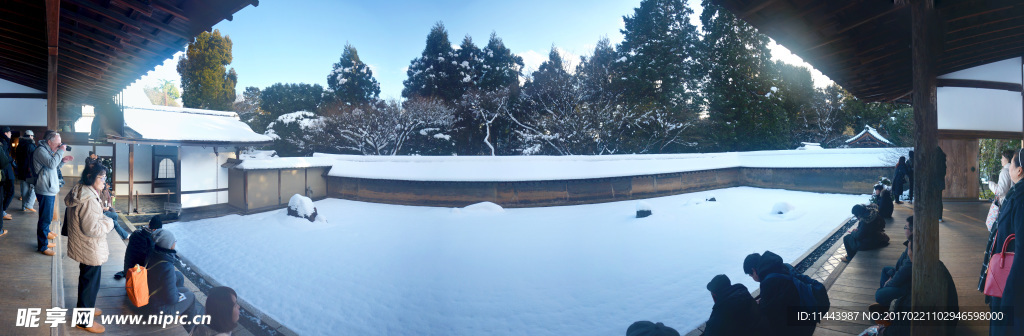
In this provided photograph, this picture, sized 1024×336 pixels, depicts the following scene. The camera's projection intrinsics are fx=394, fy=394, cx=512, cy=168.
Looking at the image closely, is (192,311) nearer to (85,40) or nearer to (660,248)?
(85,40)

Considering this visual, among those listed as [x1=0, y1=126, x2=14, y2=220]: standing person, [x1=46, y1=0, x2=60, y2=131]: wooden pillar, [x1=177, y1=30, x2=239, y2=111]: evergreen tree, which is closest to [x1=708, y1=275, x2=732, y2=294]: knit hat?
[x1=46, y1=0, x2=60, y2=131]: wooden pillar

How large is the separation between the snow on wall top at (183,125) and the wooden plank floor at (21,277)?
15.7ft

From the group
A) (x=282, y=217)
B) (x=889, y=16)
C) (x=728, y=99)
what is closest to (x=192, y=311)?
(x=282, y=217)

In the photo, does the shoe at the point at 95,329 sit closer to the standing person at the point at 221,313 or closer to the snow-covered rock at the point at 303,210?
the standing person at the point at 221,313

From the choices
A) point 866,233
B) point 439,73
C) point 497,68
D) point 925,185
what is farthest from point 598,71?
point 925,185

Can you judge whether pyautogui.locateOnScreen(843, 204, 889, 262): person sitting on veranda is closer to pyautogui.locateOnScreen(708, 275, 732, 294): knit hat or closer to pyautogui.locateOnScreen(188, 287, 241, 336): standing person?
pyautogui.locateOnScreen(708, 275, 732, 294): knit hat

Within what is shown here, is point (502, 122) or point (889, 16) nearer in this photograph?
point (889, 16)

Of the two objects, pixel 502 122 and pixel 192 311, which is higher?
pixel 502 122

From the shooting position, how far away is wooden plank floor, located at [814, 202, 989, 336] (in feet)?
9.48

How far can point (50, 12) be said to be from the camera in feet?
10.2

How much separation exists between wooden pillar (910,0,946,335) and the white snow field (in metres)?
1.47

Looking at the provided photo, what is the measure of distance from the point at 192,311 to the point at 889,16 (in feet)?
20.7

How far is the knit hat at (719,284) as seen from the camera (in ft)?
7.71

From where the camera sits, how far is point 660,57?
62.2ft
